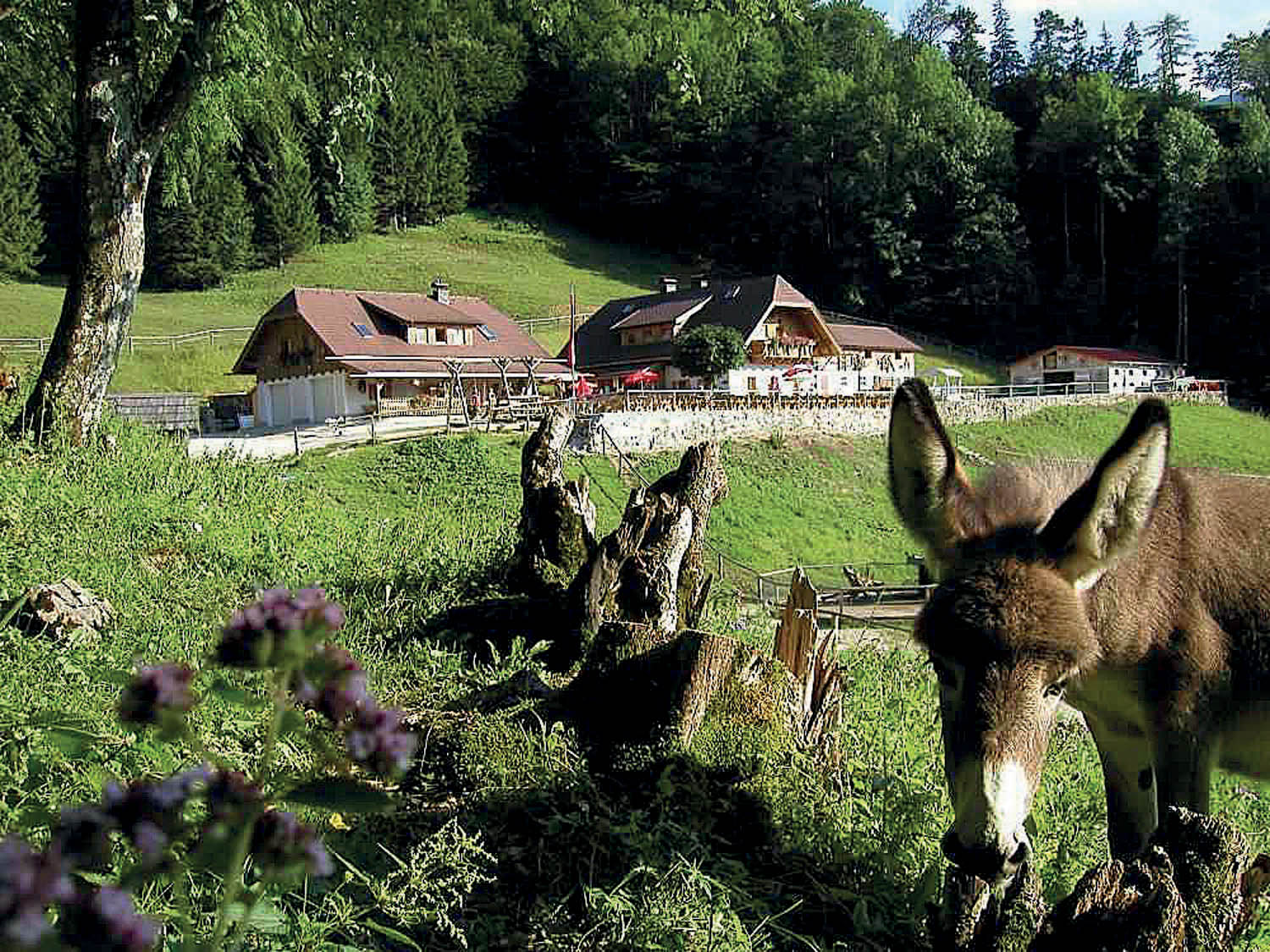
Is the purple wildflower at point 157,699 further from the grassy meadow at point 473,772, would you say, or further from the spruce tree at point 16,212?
the spruce tree at point 16,212

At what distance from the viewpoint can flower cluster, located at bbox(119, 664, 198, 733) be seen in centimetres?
102

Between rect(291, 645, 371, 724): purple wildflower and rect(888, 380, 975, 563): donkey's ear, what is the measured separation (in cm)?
241

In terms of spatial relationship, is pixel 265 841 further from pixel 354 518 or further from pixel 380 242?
pixel 380 242

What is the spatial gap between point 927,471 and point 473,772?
2.20 m

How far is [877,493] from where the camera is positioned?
35.8 m

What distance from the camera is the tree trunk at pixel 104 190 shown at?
983 centimetres

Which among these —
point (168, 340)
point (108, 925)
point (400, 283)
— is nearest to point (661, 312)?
point (400, 283)

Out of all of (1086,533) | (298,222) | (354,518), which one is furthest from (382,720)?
(298,222)

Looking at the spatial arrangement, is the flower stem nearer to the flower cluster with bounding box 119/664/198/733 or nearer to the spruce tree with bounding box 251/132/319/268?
the flower cluster with bounding box 119/664/198/733

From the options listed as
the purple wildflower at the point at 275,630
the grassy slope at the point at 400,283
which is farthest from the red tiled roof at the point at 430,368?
the purple wildflower at the point at 275,630

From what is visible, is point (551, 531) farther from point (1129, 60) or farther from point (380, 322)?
point (1129, 60)

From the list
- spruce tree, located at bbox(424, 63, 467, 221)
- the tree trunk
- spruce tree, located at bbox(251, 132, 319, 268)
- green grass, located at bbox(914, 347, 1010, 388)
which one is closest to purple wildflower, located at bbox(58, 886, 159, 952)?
the tree trunk

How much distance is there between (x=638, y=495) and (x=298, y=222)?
8499 cm

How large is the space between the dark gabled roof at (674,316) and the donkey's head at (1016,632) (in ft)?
189
